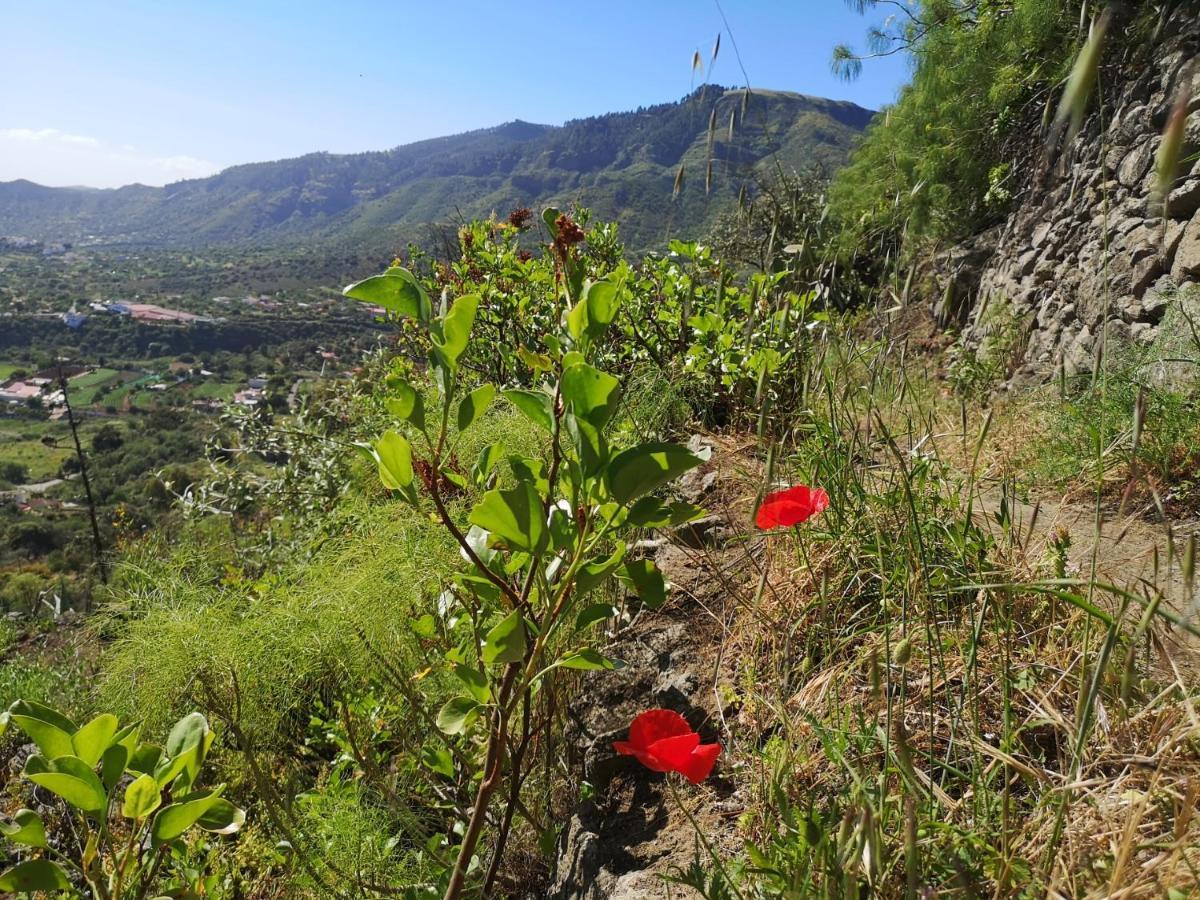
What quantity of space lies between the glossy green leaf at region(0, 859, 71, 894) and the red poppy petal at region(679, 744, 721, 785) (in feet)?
2.50

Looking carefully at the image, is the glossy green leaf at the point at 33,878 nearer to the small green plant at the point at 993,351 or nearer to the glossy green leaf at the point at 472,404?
the glossy green leaf at the point at 472,404

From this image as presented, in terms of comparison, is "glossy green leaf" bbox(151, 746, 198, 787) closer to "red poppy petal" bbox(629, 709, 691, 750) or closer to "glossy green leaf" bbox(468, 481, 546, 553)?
"glossy green leaf" bbox(468, 481, 546, 553)

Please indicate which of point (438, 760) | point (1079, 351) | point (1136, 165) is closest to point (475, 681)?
point (438, 760)

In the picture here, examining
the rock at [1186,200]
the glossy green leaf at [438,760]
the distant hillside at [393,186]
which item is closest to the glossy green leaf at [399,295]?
the glossy green leaf at [438,760]

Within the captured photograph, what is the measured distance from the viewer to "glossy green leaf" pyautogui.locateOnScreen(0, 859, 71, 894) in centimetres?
70

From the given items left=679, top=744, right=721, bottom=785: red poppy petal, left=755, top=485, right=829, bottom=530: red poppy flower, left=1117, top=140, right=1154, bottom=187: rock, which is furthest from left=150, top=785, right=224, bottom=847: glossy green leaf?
left=1117, top=140, right=1154, bottom=187: rock

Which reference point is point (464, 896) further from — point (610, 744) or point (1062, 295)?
point (1062, 295)

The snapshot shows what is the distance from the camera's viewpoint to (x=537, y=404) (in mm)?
856

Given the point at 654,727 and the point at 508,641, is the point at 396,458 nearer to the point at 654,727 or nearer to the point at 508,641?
the point at 508,641

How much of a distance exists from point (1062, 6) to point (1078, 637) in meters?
4.86

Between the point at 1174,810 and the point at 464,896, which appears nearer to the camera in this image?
the point at 1174,810

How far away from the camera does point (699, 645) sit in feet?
5.26

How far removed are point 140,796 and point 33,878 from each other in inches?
4.4

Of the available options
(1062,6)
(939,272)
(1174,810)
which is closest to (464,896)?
(1174,810)
